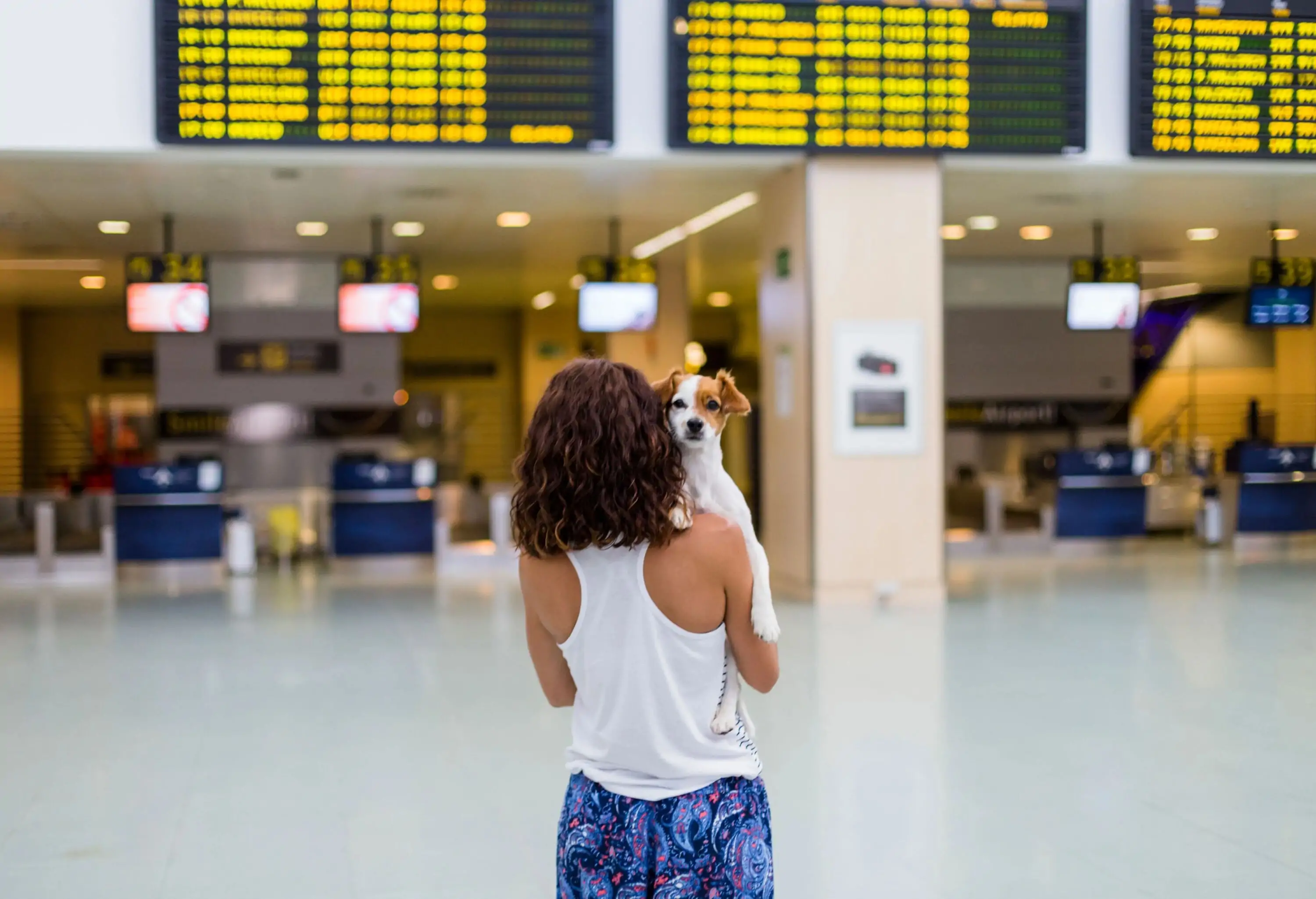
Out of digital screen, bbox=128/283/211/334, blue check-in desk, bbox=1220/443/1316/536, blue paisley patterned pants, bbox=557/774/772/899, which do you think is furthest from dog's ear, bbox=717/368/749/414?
blue check-in desk, bbox=1220/443/1316/536

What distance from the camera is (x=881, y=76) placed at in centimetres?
845

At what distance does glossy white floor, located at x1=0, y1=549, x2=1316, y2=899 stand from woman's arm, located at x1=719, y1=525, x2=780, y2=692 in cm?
170

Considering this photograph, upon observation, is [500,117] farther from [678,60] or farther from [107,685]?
[107,685]

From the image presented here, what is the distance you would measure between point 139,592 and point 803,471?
5717 millimetres

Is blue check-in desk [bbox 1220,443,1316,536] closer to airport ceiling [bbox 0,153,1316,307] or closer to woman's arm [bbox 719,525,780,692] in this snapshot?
airport ceiling [bbox 0,153,1316,307]

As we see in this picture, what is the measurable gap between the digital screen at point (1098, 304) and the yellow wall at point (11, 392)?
1449 centimetres

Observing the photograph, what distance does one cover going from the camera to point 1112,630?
26.2ft

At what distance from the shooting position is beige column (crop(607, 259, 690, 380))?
15188mm

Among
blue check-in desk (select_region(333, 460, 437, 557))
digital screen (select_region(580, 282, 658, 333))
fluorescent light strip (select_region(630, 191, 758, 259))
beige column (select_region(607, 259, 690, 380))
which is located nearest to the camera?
fluorescent light strip (select_region(630, 191, 758, 259))

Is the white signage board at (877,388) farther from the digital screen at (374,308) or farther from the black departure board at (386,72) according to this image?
the digital screen at (374,308)

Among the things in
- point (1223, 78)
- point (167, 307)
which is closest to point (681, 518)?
point (1223, 78)

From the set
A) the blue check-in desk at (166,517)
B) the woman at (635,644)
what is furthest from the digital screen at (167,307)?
the woman at (635,644)

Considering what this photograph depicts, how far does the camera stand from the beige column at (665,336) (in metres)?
15.2

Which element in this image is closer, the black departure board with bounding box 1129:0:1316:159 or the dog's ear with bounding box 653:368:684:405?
the dog's ear with bounding box 653:368:684:405
